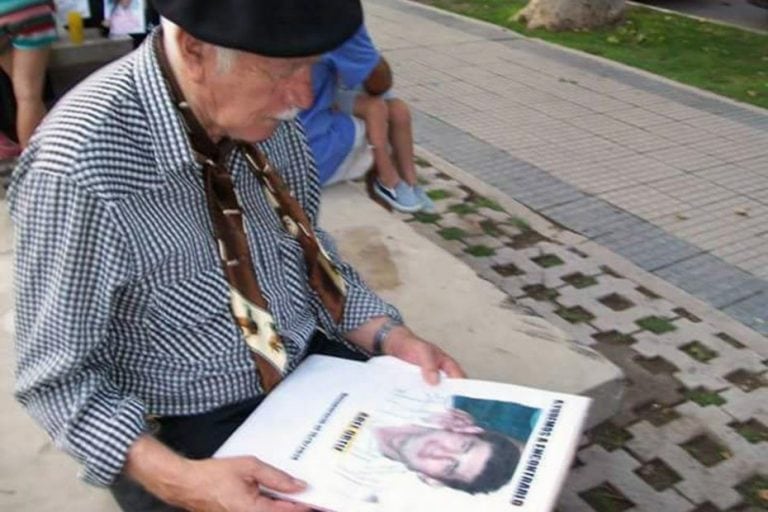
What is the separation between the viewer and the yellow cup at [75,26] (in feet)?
14.1

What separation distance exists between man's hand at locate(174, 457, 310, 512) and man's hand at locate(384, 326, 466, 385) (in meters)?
0.40

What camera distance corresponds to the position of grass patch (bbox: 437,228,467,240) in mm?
4008

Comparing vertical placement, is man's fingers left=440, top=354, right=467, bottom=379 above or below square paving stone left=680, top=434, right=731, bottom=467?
above

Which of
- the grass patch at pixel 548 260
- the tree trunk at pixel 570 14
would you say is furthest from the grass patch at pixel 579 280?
the tree trunk at pixel 570 14

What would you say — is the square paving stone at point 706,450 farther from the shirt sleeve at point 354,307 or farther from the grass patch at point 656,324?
the shirt sleeve at point 354,307

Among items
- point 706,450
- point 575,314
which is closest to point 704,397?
point 706,450

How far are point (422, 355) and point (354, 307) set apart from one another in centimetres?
21

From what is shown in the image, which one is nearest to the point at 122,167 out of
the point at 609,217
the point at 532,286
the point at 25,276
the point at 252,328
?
the point at 25,276

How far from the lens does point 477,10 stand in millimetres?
9188

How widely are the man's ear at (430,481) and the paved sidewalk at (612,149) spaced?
7.99 feet

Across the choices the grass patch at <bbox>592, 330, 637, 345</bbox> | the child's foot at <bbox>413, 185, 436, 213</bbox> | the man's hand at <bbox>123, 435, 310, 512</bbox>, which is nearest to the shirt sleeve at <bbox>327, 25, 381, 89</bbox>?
the child's foot at <bbox>413, 185, 436, 213</bbox>

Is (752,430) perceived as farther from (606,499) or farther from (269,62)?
(269,62)

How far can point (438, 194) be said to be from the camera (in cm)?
450

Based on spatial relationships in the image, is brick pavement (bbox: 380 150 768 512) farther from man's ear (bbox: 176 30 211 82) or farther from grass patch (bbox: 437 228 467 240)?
man's ear (bbox: 176 30 211 82)
